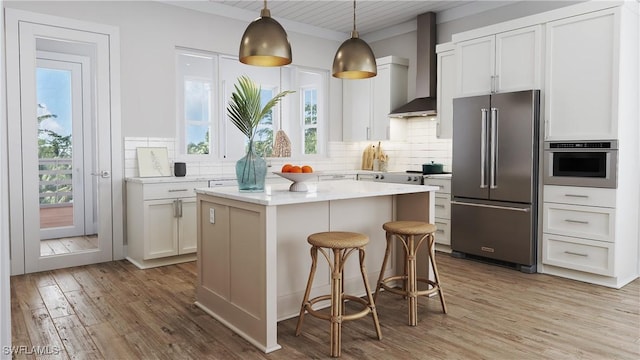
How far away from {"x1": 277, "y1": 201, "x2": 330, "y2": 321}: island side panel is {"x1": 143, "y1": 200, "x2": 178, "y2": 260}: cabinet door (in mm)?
1941

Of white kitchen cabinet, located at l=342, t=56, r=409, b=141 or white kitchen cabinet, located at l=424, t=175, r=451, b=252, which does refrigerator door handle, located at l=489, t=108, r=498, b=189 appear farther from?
white kitchen cabinet, located at l=342, t=56, r=409, b=141

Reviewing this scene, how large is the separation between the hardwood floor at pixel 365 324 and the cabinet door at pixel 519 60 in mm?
1870

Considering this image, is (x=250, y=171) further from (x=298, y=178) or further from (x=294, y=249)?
(x=294, y=249)

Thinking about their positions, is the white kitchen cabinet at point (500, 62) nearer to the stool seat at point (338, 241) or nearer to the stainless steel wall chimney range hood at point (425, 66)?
the stainless steel wall chimney range hood at point (425, 66)

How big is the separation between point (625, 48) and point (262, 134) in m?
4.48

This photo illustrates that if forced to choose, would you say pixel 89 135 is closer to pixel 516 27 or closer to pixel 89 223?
pixel 89 223

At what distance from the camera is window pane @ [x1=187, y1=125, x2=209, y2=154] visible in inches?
222

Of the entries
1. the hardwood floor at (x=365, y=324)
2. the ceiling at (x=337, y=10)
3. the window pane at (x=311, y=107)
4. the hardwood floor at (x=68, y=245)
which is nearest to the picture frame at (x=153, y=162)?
the hardwood floor at (x=68, y=245)

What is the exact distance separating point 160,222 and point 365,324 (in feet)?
8.27

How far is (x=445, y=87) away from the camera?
5.38 m

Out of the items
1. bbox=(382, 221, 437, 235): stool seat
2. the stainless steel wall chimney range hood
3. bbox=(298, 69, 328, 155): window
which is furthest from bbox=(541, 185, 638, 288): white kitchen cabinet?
bbox=(298, 69, 328, 155): window

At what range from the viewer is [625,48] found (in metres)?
3.86

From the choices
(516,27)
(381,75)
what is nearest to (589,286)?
(516,27)

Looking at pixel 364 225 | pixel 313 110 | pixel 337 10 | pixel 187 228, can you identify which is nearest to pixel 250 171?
pixel 364 225
